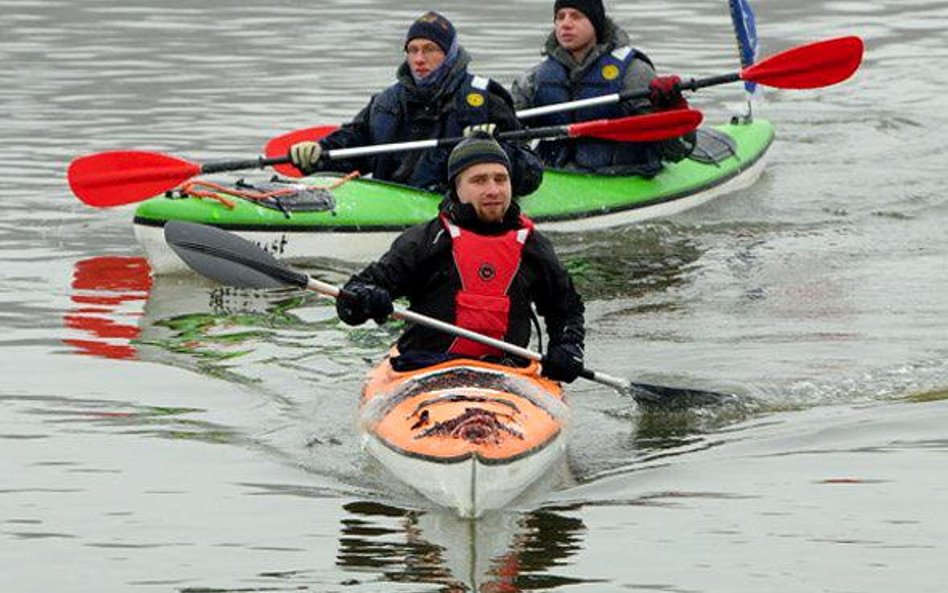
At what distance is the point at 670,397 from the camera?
976 cm

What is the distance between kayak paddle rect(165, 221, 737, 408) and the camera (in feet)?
29.0

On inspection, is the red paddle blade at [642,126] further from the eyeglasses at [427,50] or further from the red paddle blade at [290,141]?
the red paddle blade at [290,141]

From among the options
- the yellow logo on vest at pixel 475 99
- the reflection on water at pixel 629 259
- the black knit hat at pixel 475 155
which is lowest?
the reflection on water at pixel 629 259

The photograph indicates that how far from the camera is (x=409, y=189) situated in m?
13.2

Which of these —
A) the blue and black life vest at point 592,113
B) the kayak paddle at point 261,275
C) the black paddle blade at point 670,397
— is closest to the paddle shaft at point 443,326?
the kayak paddle at point 261,275

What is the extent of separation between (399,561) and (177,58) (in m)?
15.1

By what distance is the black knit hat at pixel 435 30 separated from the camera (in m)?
12.7

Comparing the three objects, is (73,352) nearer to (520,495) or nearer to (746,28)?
(520,495)

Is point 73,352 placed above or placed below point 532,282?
below

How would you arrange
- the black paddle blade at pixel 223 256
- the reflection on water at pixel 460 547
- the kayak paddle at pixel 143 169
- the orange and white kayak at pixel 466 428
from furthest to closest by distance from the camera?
the kayak paddle at pixel 143 169 → the black paddle blade at pixel 223 256 → the orange and white kayak at pixel 466 428 → the reflection on water at pixel 460 547

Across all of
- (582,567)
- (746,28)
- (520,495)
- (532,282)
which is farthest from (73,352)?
(746,28)

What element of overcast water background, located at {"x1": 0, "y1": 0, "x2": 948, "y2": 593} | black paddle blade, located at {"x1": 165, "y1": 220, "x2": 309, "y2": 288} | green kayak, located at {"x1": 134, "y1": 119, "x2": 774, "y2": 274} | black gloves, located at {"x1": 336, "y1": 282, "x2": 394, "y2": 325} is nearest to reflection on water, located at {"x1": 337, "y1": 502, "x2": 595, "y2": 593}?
overcast water background, located at {"x1": 0, "y1": 0, "x2": 948, "y2": 593}

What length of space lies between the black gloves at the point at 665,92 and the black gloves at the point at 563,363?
492 centimetres

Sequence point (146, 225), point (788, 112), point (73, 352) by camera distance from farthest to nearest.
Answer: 1. point (788, 112)
2. point (146, 225)
3. point (73, 352)
